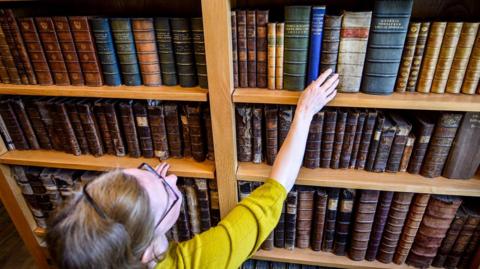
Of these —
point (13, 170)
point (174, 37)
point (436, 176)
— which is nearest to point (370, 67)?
point (436, 176)

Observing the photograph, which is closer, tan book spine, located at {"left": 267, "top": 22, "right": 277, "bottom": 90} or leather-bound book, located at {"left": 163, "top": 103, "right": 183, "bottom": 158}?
tan book spine, located at {"left": 267, "top": 22, "right": 277, "bottom": 90}

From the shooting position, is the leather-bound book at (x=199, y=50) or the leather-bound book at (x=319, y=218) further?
the leather-bound book at (x=319, y=218)

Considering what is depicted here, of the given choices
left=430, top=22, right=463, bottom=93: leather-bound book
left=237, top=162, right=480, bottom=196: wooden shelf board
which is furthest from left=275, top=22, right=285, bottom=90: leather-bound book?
left=430, top=22, right=463, bottom=93: leather-bound book

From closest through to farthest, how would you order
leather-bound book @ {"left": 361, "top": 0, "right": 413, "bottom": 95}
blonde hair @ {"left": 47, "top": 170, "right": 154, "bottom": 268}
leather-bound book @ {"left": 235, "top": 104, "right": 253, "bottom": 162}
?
blonde hair @ {"left": 47, "top": 170, "right": 154, "bottom": 268}
leather-bound book @ {"left": 361, "top": 0, "right": 413, "bottom": 95}
leather-bound book @ {"left": 235, "top": 104, "right": 253, "bottom": 162}

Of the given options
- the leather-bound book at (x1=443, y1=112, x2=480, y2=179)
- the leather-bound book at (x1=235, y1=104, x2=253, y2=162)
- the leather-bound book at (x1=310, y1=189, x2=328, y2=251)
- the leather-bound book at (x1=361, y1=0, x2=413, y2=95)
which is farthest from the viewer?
the leather-bound book at (x1=310, y1=189, x2=328, y2=251)

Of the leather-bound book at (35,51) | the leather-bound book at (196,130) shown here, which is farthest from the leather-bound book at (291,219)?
the leather-bound book at (35,51)

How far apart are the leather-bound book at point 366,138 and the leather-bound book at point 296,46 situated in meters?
0.23

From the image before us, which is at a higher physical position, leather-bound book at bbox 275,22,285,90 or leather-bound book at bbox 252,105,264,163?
leather-bound book at bbox 275,22,285,90

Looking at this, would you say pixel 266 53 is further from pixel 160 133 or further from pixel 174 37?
pixel 160 133

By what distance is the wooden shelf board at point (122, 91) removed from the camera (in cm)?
91

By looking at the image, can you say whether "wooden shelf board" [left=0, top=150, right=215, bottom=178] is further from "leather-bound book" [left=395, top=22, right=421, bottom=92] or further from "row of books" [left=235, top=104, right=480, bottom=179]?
"leather-bound book" [left=395, top=22, right=421, bottom=92]

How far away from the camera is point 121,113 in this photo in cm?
103

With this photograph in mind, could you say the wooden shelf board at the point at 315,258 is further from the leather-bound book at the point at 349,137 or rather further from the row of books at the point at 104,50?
the row of books at the point at 104,50

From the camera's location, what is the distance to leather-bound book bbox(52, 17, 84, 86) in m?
0.91
